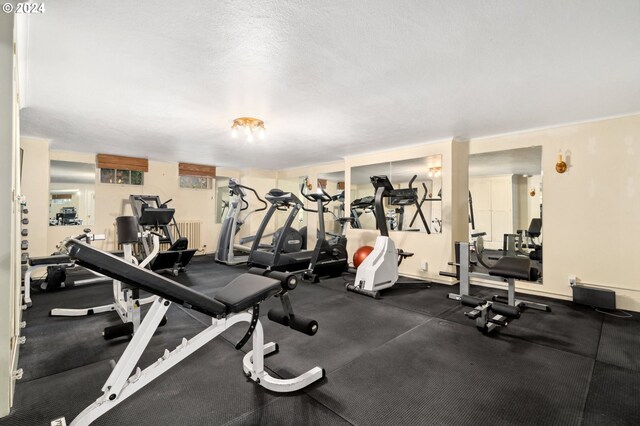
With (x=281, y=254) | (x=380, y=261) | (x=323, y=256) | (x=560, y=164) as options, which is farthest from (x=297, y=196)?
(x=560, y=164)

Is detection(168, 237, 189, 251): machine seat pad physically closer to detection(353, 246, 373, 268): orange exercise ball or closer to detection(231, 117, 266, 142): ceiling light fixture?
detection(231, 117, 266, 142): ceiling light fixture

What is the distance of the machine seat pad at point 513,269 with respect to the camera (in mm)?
2926

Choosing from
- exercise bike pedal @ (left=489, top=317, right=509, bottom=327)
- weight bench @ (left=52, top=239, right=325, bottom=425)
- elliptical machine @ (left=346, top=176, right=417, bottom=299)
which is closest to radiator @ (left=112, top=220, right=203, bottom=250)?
elliptical machine @ (left=346, top=176, right=417, bottom=299)

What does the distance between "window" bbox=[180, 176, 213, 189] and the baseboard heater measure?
24.0ft

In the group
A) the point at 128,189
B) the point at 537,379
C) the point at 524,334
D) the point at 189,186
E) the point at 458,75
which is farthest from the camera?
the point at 189,186

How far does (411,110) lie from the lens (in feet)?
10.8

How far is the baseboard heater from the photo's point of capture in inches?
131

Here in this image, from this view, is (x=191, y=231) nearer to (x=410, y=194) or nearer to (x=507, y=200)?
(x=410, y=194)

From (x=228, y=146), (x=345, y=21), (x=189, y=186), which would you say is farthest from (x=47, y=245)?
(x=345, y=21)

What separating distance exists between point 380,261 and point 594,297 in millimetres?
2485

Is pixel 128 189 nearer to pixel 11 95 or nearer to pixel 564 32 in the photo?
pixel 11 95

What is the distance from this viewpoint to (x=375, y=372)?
6.73ft

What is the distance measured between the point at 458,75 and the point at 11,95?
115 inches

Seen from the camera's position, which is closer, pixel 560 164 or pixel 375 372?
pixel 375 372
